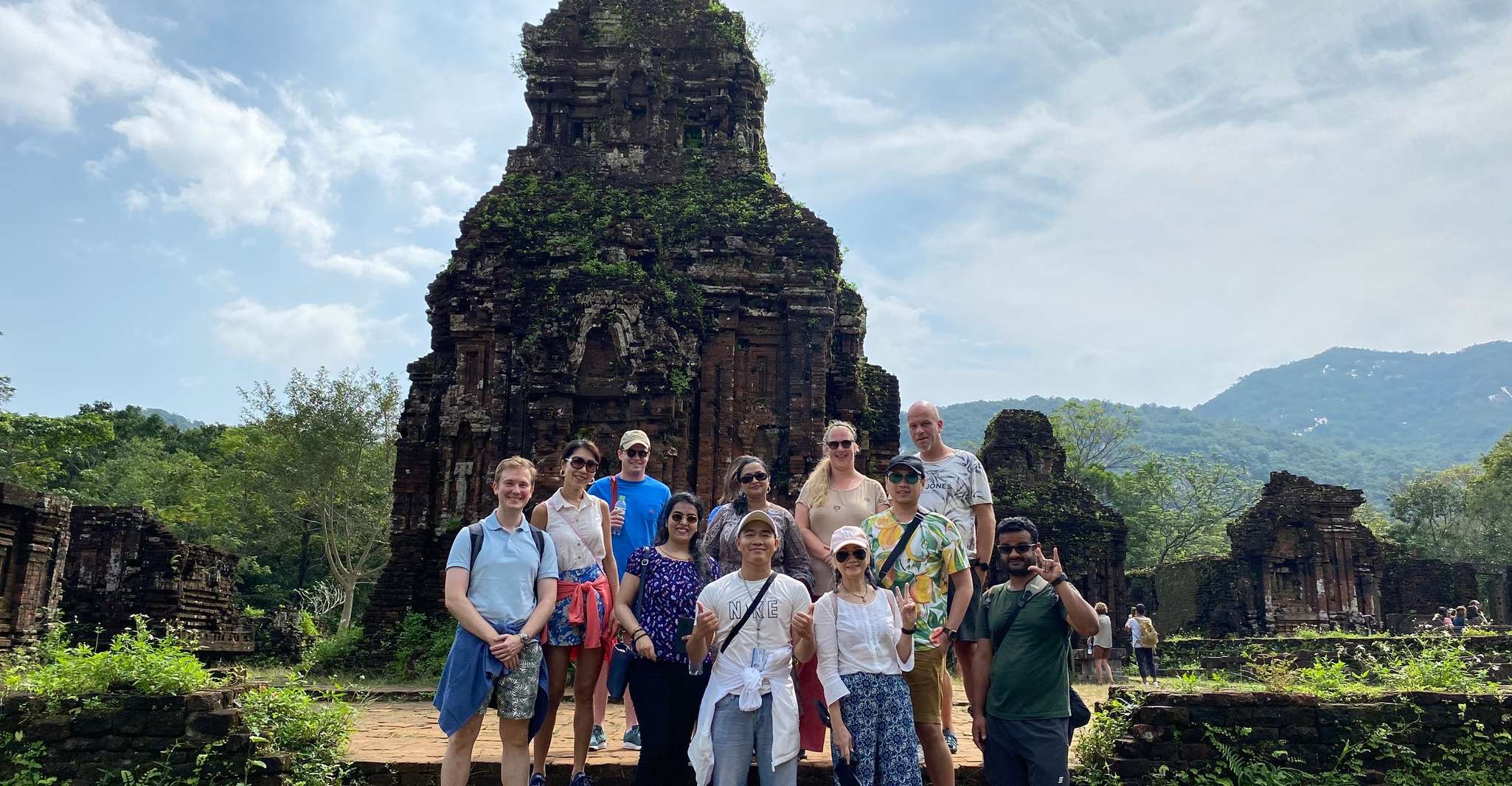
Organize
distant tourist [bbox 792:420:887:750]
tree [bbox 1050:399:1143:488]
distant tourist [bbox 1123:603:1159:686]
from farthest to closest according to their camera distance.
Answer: tree [bbox 1050:399:1143:488]
distant tourist [bbox 1123:603:1159:686]
distant tourist [bbox 792:420:887:750]

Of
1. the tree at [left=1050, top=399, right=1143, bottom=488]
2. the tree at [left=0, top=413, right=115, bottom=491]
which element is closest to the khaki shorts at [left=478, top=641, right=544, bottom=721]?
the tree at [left=0, top=413, right=115, bottom=491]

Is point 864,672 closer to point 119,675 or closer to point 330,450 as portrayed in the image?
point 119,675

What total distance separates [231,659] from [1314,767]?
67.0ft

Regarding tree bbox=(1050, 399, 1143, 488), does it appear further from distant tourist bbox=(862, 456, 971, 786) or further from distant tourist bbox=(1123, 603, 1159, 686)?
distant tourist bbox=(862, 456, 971, 786)

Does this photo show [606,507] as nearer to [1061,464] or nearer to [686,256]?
[686,256]

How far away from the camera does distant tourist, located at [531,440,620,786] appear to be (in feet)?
19.9

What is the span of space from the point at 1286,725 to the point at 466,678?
16.8ft

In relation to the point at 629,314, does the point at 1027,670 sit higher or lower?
lower

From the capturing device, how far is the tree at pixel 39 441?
3534 centimetres

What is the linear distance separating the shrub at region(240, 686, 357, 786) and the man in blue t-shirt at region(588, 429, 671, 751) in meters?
1.64

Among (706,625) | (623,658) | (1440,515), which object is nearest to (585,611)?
(623,658)

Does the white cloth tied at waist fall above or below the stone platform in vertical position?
above

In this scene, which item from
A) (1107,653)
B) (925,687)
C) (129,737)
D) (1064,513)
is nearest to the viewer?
(925,687)

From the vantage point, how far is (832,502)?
6262 millimetres
